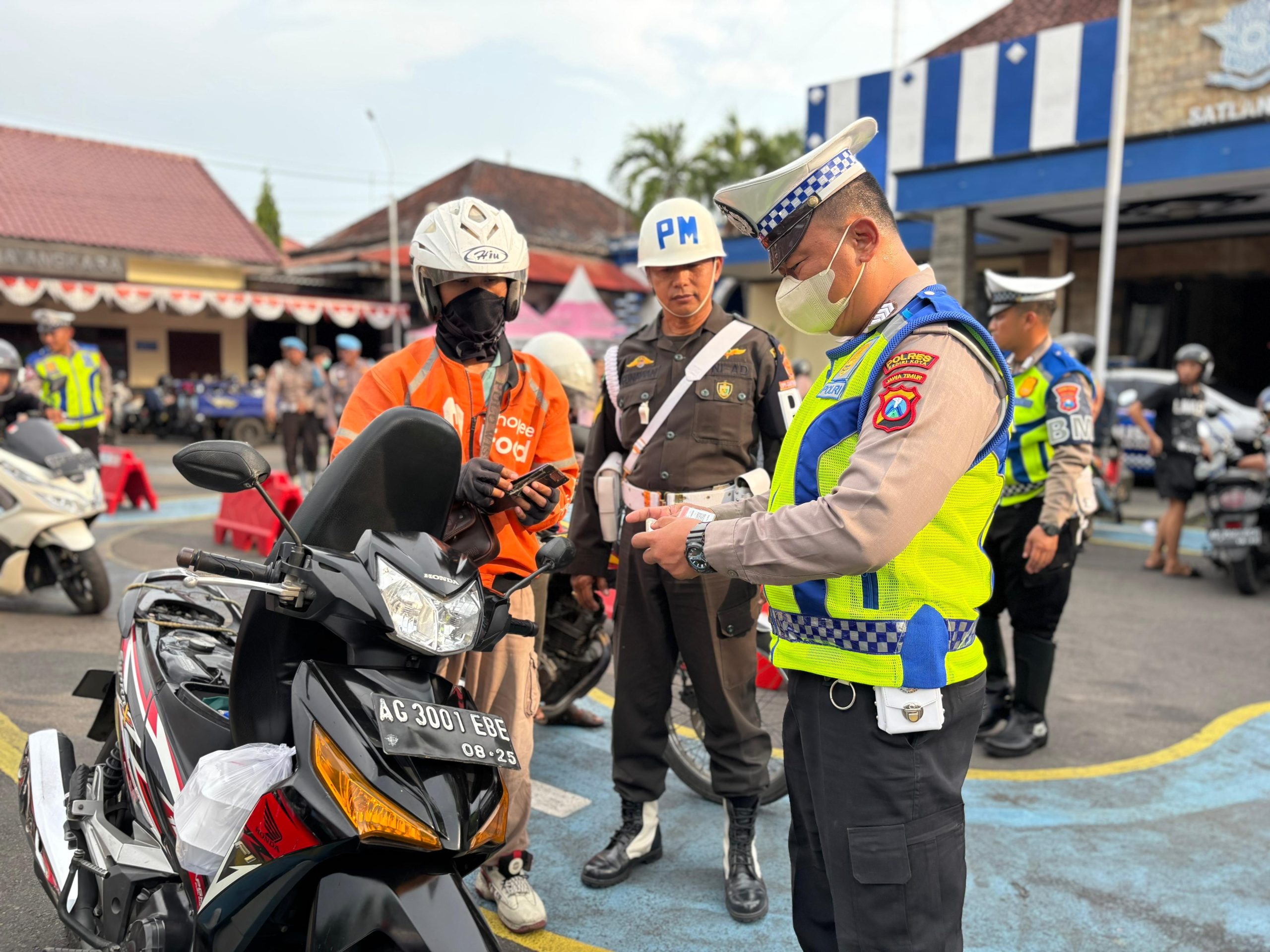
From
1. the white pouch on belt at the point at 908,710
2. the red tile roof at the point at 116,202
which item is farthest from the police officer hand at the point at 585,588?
the red tile roof at the point at 116,202

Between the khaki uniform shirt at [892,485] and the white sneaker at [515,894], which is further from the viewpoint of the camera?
the white sneaker at [515,894]

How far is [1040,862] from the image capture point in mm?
3236

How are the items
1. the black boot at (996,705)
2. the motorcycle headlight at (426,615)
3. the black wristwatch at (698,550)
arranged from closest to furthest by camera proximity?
the motorcycle headlight at (426,615)
the black wristwatch at (698,550)
the black boot at (996,705)

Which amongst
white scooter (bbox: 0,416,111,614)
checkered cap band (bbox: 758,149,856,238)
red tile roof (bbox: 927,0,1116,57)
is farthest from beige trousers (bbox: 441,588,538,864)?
red tile roof (bbox: 927,0,1116,57)

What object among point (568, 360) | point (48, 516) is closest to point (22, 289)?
point (48, 516)

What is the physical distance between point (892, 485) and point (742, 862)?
1.83 m

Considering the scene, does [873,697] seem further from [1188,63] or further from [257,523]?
[1188,63]

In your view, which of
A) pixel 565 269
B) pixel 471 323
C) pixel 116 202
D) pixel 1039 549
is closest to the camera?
pixel 471 323

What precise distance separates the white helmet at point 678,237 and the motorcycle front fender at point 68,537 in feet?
15.0

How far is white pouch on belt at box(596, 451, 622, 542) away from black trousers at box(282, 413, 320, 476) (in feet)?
31.6

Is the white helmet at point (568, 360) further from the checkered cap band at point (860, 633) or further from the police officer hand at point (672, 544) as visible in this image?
the checkered cap band at point (860, 633)

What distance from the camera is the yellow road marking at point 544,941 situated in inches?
106

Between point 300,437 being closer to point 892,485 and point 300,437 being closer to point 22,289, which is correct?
point 22,289

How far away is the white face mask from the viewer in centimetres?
185
